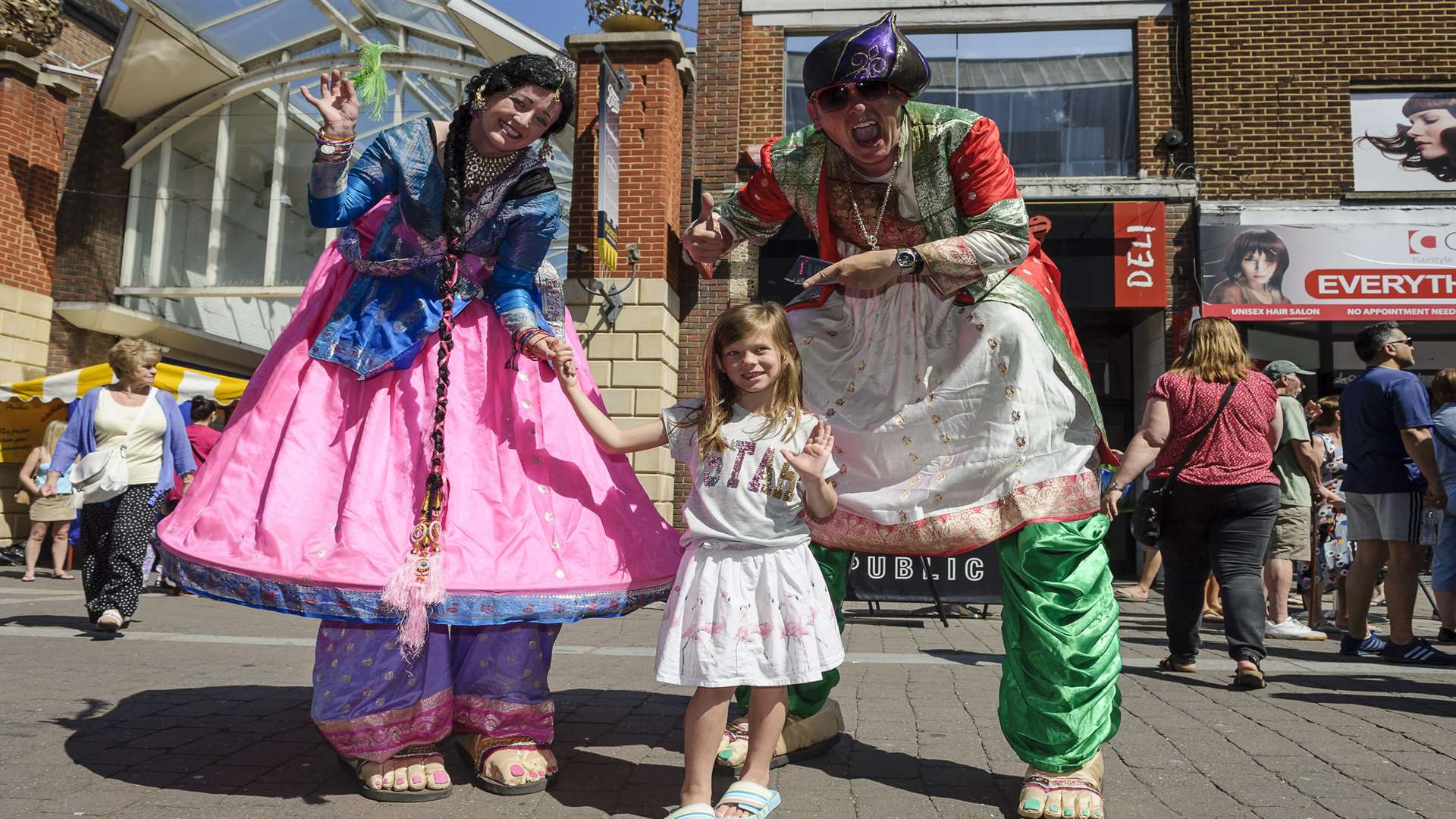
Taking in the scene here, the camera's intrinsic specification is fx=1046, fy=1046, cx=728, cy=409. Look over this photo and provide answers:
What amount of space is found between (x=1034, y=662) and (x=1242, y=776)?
91cm

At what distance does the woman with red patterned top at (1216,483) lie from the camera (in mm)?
4770

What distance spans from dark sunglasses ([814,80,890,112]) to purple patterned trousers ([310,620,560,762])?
1.57 metres

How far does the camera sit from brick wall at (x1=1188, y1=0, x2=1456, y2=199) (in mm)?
11414

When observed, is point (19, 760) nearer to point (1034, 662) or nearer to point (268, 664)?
point (268, 664)

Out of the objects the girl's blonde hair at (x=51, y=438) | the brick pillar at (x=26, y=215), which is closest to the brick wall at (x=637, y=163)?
the girl's blonde hair at (x=51, y=438)

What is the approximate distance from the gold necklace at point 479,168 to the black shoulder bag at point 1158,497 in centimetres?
341

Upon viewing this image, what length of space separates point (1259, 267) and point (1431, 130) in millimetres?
2427

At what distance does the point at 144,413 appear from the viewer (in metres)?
6.20

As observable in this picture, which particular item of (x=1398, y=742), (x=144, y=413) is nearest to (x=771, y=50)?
(x=144, y=413)

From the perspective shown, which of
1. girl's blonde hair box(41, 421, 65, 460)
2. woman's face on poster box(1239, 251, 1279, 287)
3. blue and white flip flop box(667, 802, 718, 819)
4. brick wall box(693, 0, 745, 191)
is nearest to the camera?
blue and white flip flop box(667, 802, 718, 819)

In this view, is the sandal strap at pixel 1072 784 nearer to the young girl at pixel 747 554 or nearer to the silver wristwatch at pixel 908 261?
the young girl at pixel 747 554

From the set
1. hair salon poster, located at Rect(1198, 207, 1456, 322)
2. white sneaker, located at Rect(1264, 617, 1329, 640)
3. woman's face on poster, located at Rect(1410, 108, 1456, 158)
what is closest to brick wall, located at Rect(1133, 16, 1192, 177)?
hair salon poster, located at Rect(1198, 207, 1456, 322)

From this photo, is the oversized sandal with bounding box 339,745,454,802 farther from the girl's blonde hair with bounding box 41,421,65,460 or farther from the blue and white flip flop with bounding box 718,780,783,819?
the girl's blonde hair with bounding box 41,421,65,460

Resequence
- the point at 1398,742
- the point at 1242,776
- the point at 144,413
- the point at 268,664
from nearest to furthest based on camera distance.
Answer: the point at 1242,776 < the point at 1398,742 < the point at 268,664 < the point at 144,413
